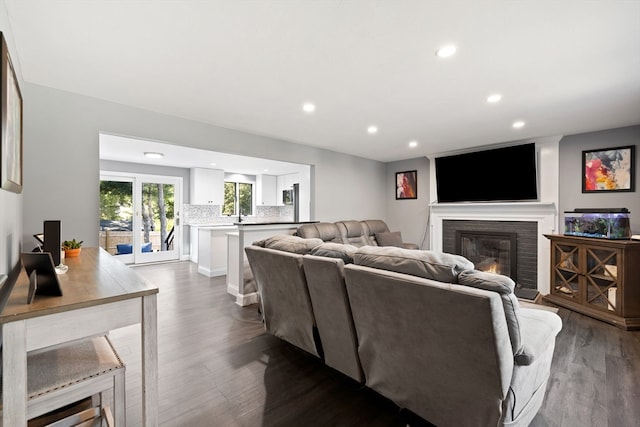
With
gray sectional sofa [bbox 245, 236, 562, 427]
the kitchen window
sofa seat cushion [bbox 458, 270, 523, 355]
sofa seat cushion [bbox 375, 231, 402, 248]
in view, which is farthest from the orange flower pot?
the kitchen window

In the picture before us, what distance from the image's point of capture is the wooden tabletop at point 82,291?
3.33 feet

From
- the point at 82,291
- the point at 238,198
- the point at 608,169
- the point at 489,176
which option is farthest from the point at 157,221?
the point at 608,169

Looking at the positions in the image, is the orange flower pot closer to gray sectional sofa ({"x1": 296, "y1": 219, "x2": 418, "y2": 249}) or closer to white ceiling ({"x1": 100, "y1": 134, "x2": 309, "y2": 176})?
white ceiling ({"x1": 100, "y1": 134, "x2": 309, "y2": 176})

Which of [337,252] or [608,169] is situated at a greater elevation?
[608,169]

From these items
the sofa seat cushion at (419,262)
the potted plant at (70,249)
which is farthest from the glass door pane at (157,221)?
the sofa seat cushion at (419,262)

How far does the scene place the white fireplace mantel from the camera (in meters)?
4.36

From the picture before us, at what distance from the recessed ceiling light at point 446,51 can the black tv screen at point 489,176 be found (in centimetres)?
340

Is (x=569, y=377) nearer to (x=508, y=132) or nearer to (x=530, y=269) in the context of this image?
(x=530, y=269)

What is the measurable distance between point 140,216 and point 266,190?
3.29 meters

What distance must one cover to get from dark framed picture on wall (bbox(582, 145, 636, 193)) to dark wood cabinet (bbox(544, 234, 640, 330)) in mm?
1086

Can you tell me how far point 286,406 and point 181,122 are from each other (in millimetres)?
3218

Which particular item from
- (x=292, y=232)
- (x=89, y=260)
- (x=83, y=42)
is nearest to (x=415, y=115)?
(x=292, y=232)

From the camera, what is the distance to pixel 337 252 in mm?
1932

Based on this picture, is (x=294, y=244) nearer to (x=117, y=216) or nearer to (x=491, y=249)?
(x=491, y=249)
